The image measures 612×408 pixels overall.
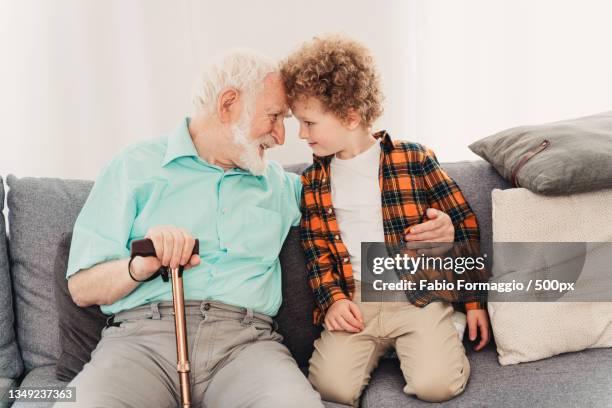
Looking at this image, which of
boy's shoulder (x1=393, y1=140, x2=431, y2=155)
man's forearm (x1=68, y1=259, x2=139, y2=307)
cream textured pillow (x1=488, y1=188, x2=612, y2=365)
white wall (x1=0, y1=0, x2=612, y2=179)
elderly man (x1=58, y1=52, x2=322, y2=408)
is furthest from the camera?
white wall (x1=0, y1=0, x2=612, y2=179)

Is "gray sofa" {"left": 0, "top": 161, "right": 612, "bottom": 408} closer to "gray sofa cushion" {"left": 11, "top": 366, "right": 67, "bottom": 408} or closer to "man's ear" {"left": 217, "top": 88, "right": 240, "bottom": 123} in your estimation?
"gray sofa cushion" {"left": 11, "top": 366, "right": 67, "bottom": 408}

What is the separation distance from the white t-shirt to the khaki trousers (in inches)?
5.8

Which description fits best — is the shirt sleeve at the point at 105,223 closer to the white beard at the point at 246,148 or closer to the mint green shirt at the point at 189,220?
the mint green shirt at the point at 189,220

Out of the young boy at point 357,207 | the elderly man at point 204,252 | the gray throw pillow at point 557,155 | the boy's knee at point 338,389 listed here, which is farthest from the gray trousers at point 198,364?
the gray throw pillow at point 557,155

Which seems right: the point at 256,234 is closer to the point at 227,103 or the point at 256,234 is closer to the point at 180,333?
the point at 227,103

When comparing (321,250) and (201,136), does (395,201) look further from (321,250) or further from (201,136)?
(201,136)

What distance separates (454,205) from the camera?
6.47ft

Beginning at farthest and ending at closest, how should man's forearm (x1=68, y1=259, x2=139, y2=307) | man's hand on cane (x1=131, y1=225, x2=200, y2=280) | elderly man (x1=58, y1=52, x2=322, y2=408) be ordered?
man's forearm (x1=68, y1=259, x2=139, y2=307), elderly man (x1=58, y1=52, x2=322, y2=408), man's hand on cane (x1=131, y1=225, x2=200, y2=280)

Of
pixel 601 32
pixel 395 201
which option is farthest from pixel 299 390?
pixel 601 32

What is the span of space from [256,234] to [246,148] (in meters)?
0.25

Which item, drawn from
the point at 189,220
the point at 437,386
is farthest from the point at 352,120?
the point at 437,386

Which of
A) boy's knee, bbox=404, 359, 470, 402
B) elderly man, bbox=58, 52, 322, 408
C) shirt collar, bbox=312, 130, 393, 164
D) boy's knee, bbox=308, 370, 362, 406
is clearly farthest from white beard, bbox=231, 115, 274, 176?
boy's knee, bbox=404, 359, 470, 402

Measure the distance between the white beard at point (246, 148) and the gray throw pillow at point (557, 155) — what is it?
0.75m

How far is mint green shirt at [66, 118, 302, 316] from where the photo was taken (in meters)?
1.76
